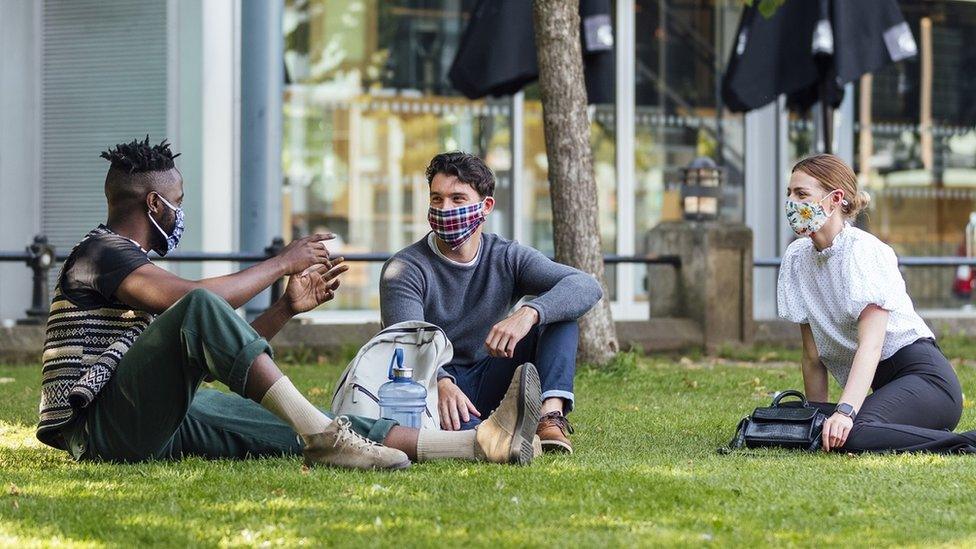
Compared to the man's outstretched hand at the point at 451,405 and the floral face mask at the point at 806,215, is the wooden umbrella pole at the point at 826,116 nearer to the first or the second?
the floral face mask at the point at 806,215

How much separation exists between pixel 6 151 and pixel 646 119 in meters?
6.46

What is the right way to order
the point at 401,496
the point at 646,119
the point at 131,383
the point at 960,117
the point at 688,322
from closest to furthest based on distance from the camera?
1. the point at 401,496
2. the point at 131,383
3. the point at 688,322
4. the point at 646,119
5. the point at 960,117

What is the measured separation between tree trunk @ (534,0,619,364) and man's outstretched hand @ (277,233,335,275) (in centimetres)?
437

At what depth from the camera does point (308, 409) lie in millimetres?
4930

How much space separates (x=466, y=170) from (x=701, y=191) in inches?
245

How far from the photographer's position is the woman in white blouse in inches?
222

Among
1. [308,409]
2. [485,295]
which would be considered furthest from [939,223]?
[308,409]

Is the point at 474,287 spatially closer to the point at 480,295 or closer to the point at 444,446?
the point at 480,295

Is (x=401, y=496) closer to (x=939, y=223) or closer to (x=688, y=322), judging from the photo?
(x=688, y=322)

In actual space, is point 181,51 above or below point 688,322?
above

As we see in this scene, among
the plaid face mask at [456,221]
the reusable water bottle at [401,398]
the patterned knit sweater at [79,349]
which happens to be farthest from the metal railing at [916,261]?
the patterned knit sweater at [79,349]

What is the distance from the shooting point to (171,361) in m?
4.87

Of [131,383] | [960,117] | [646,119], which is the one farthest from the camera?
[960,117]

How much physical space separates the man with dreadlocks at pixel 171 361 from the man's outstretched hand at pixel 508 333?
0.43m
